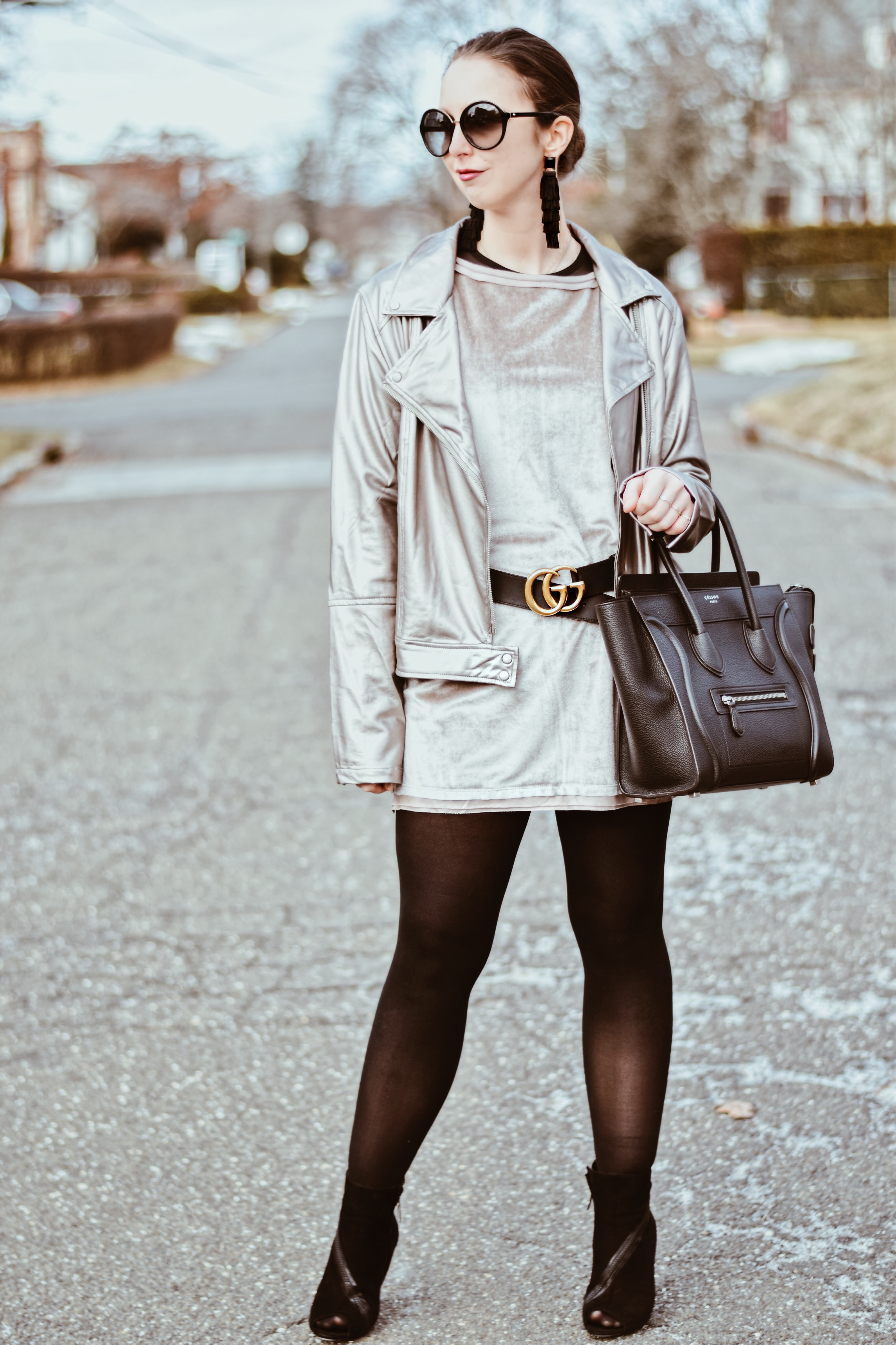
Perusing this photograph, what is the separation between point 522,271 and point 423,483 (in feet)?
1.17

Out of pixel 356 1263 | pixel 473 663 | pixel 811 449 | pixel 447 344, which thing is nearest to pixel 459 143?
pixel 447 344

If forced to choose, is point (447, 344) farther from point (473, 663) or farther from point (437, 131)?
point (473, 663)

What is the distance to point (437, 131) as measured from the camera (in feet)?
7.36

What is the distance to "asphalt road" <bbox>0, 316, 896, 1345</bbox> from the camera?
2.56m

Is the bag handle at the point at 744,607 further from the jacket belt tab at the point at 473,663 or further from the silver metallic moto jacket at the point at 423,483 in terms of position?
the jacket belt tab at the point at 473,663

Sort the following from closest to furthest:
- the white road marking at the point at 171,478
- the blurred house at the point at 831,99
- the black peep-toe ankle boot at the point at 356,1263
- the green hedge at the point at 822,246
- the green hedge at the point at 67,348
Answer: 1. the black peep-toe ankle boot at the point at 356,1263
2. the white road marking at the point at 171,478
3. the green hedge at the point at 67,348
4. the blurred house at the point at 831,99
5. the green hedge at the point at 822,246

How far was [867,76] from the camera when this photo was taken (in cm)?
3722

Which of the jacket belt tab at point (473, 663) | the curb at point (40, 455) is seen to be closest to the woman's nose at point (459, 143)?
the jacket belt tab at point (473, 663)

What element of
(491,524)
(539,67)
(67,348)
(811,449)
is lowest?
(67,348)

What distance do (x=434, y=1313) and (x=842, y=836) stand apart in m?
2.72

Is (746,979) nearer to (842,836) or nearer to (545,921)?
(545,921)

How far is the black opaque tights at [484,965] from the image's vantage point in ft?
7.40

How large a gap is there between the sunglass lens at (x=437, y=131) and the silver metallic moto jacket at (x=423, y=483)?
Answer: 12 cm

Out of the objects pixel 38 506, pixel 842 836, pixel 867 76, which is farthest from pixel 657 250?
pixel 842 836
